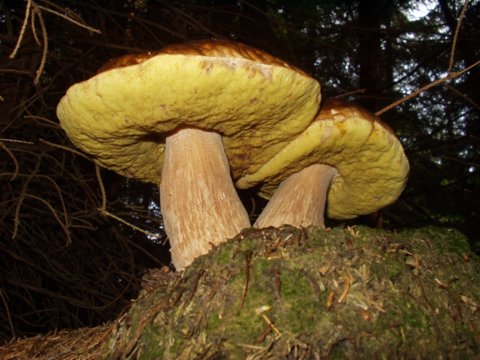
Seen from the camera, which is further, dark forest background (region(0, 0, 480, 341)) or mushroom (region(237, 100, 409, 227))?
dark forest background (region(0, 0, 480, 341))

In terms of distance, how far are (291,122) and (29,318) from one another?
3220 mm

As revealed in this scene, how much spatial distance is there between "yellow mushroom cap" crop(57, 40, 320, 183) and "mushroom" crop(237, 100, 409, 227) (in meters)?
0.09

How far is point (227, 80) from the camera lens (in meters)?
1.44

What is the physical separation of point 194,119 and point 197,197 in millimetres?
352

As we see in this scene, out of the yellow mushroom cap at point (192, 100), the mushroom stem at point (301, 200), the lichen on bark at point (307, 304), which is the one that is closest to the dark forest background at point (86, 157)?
the yellow mushroom cap at point (192, 100)

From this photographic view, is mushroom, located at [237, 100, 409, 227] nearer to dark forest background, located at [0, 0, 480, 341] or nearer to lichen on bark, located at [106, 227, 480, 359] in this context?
dark forest background, located at [0, 0, 480, 341]

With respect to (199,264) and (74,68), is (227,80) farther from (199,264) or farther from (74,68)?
(74,68)

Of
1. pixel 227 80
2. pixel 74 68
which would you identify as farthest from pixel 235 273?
pixel 74 68

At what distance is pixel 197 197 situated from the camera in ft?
6.05

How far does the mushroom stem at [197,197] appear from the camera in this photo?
177cm

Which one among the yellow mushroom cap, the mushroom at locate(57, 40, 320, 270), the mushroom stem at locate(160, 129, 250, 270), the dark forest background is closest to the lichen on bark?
the mushroom stem at locate(160, 129, 250, 270)

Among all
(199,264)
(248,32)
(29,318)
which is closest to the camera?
(199,264)

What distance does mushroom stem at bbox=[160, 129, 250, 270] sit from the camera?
177 cm

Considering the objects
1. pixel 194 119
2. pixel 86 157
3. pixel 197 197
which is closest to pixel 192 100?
pixel 194 119
